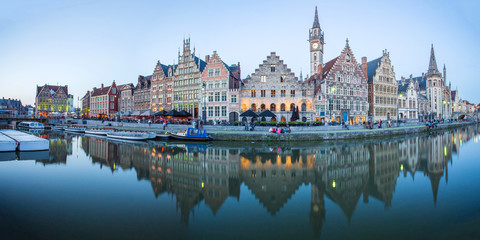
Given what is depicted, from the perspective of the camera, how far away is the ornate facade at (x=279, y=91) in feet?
134

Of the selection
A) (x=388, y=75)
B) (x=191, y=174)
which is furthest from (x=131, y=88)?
(x=388, y=75)

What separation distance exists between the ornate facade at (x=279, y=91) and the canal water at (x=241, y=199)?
24.9 metres

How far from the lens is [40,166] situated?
596 inches

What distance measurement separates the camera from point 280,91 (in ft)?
135

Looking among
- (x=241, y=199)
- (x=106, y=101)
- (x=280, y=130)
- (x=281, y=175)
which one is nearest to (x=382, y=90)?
(x=280, y=130)

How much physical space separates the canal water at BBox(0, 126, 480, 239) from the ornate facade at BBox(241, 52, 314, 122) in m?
24.9

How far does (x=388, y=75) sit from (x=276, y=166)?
51400 mm

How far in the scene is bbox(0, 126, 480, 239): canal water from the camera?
21.3 feet

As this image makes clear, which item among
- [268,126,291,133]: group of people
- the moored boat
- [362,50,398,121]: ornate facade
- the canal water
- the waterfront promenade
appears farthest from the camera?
[362,50,398,121]: ornate facade

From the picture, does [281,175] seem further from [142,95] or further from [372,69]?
[142,95]

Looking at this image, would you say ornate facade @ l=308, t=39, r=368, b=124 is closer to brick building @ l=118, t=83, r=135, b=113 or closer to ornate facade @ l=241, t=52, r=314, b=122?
ornate facade @ l=241, t=52, r=314, b=122

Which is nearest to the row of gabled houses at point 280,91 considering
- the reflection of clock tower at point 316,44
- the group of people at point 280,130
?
the reflection of clock tower at point 316,44

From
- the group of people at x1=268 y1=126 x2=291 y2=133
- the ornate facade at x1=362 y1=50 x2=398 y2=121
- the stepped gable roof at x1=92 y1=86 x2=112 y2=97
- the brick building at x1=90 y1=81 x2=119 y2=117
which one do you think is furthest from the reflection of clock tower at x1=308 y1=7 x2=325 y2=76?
the stepped gable roof at x1=92 y1=86 x2=112 y2=97

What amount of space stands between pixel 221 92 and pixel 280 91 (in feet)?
33.7
